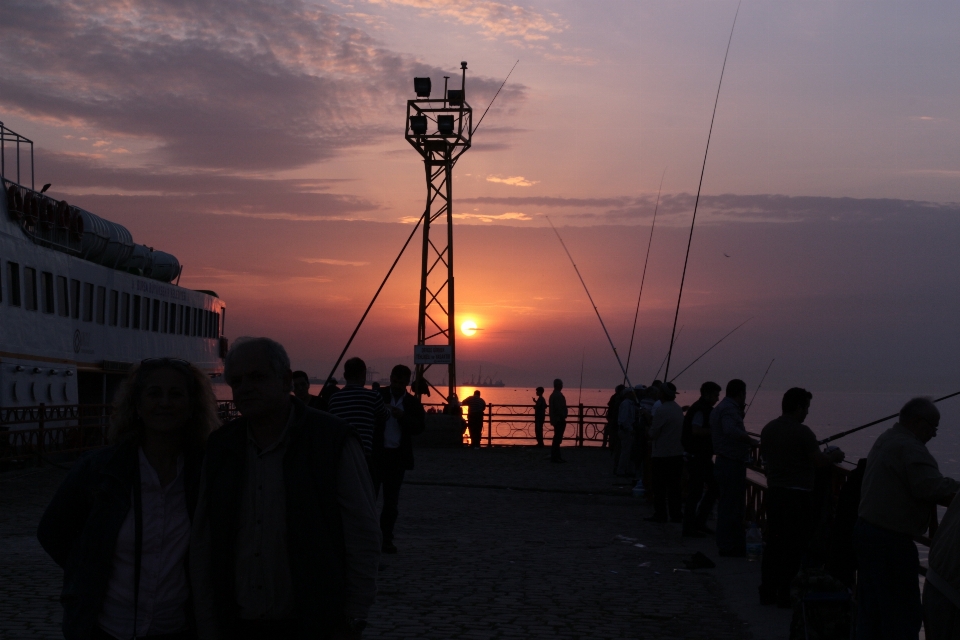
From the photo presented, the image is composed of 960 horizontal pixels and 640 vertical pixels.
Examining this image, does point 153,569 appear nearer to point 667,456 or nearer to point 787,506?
point 787,506

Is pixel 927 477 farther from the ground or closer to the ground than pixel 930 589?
farther from the ground

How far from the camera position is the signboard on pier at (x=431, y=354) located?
99.9 ft

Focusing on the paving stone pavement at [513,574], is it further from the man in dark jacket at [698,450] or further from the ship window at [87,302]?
the ship window at [87,302]

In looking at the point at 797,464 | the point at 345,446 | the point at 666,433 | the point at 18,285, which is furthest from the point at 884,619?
the point at 18,285

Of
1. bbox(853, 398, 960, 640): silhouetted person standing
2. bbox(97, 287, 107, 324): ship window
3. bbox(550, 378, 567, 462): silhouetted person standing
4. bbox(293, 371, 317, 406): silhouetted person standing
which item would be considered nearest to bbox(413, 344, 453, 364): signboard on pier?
bbox(550, 378, 567, 462): silhouetted person standing

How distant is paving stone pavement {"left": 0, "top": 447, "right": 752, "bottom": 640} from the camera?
25.6 ft

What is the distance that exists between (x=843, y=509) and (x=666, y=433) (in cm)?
669

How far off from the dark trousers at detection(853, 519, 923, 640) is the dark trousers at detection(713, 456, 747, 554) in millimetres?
4855

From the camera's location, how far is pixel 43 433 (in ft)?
70.6

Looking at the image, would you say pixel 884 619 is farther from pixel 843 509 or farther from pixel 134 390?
pixel 134 390

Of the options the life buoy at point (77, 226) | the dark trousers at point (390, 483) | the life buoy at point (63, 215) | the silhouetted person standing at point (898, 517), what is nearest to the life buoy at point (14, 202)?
the life buoy at point (63, 215)

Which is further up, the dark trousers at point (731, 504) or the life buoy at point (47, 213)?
the life buoy at point (47, 213)

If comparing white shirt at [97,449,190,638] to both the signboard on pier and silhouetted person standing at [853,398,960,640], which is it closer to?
silhouetted person standing at [853,398,960,640]

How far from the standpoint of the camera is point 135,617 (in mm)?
3557
